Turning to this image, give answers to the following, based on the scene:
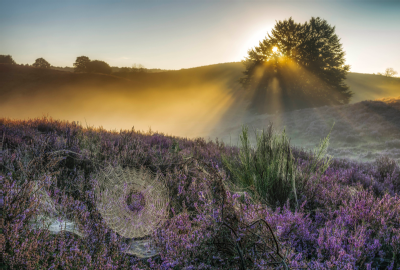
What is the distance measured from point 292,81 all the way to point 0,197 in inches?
1131

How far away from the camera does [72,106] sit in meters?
31.1

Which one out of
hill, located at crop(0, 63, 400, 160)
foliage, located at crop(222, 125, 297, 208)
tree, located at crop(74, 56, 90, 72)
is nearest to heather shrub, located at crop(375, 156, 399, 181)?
foliage, located at crop(222, 125, 297, 208)

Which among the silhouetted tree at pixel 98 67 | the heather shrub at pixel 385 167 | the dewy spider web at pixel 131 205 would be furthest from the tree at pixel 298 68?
the silhouetted tree at pixel 98 67

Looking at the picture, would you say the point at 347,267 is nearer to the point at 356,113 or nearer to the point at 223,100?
the point at 356,113

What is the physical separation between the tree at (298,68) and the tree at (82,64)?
40423mm

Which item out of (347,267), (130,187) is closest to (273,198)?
(347,267)

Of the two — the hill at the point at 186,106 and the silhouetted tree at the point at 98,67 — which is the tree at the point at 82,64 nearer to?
the silhouetted tree at the point at 98,67

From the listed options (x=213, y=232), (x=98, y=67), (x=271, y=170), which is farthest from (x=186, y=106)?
(x=213, y=232)

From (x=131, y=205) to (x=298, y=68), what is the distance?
91.8 feet

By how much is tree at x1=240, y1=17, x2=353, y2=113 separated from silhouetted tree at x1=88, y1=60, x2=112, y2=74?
39.8 meters

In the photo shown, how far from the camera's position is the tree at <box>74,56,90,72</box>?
51.4 meters

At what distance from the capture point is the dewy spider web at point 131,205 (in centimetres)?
192

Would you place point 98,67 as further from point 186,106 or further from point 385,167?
point 385,167

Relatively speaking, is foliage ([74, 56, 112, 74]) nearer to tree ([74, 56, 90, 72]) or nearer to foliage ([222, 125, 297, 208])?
tree ([74, 56, 90, 72])
